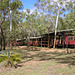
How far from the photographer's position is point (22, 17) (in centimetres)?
2761

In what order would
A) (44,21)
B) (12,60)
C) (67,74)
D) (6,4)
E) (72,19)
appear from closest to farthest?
(67,74), (12,60), (6,4), (44,21), (72,19)

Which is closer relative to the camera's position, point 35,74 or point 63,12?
point 35,74

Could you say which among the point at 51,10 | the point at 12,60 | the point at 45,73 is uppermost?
the point at 51,10

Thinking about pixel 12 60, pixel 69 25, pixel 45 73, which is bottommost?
pixel 45 73

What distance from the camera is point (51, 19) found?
27.1 metres

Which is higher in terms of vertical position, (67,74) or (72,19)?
(72,19)

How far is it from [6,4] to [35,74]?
11.0 metres

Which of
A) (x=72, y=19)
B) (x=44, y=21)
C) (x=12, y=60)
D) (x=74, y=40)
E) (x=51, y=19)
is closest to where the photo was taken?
(x=12, y=60)

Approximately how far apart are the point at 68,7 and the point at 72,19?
8071mm

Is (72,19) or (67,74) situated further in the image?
(72,19)

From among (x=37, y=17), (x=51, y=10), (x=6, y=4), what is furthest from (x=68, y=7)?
(x=6, y=4)

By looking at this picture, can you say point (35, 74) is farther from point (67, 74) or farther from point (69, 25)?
point (69, 25)

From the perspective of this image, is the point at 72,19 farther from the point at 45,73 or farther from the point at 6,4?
the point at 45,73

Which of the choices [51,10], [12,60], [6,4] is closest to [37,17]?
[51,10]
